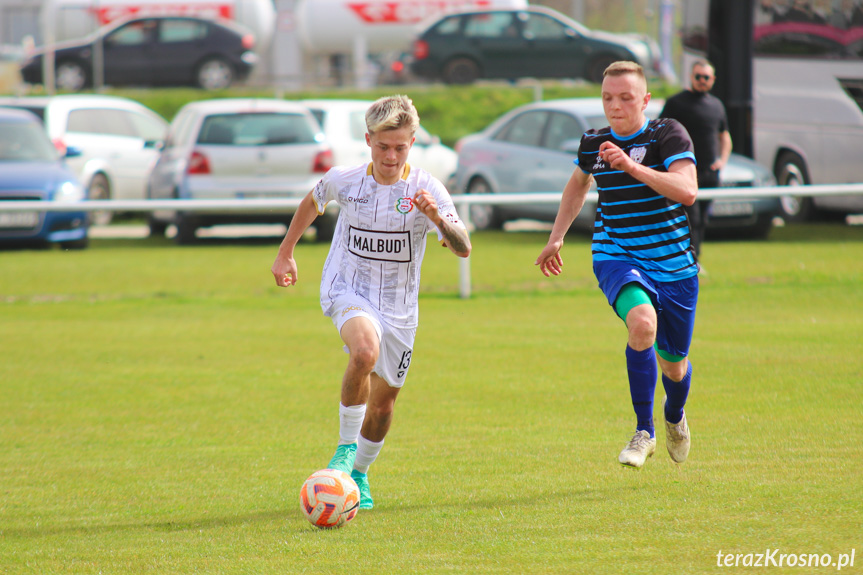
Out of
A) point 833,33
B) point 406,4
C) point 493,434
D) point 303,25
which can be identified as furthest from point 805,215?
point 303,25

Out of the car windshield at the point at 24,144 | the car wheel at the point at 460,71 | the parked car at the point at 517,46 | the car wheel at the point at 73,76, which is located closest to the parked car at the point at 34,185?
the car windshield at the point at 24,144

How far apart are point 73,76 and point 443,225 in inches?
1163

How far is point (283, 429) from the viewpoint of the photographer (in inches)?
265

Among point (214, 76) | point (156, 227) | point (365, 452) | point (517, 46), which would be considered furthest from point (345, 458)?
point (214, 76)

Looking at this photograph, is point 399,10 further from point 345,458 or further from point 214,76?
point 345,458

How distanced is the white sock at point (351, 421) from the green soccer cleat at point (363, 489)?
25 cm

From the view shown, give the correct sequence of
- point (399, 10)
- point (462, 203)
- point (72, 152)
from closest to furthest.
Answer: point (462, 203) → point (72, 152) → point (399, 10)

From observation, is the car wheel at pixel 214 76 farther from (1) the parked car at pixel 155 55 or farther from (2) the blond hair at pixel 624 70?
(2) the blond hair at pixel 624 70

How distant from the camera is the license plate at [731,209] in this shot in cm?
1473

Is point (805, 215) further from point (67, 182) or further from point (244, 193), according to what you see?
point (67, 182)

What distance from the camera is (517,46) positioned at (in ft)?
99.6

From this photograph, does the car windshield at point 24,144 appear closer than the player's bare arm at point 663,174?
No

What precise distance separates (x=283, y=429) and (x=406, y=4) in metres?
29.0

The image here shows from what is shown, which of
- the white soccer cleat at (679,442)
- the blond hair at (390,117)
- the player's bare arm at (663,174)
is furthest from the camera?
the white soccer cleat at (679,442)
